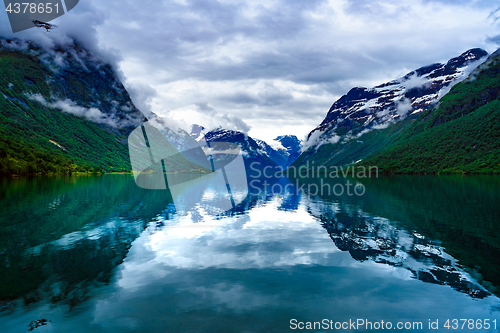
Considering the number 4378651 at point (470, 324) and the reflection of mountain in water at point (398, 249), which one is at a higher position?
the reflection of mountain in water at point (398, 249)

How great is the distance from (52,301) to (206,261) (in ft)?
30.9

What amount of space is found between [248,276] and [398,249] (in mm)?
13109

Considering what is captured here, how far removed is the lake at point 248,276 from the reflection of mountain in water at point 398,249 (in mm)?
117

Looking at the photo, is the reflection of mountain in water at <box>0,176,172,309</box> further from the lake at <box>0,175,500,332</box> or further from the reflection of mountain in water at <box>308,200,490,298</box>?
the reflection of mountain in water at <box>308,200,490,298</box>

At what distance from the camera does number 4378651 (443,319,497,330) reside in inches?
463

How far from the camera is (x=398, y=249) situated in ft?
74.0

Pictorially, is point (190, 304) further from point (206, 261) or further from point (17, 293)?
point (17, 293)

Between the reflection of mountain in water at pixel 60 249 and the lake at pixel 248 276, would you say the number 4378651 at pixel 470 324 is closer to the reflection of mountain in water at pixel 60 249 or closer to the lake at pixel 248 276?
the lake at pixel 248 276

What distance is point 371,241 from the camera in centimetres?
2509

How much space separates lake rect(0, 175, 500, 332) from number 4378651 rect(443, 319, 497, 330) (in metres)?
0.04

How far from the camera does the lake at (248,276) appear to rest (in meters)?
12.2

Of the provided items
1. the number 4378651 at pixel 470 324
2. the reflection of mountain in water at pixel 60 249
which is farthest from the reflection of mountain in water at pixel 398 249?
the reflection of mountain in water at pixel 60 249

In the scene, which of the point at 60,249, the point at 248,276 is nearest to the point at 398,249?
the point at 248,276

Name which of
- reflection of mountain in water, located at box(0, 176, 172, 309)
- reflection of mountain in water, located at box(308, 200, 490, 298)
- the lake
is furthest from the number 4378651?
reflection of mountain in water, located at box(0, 176, 172, 309)
